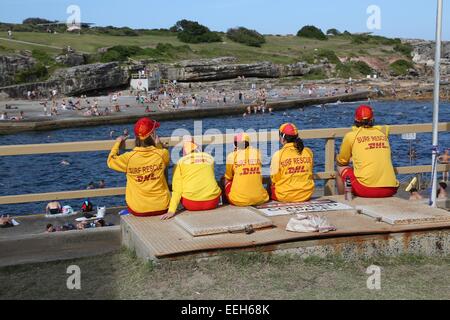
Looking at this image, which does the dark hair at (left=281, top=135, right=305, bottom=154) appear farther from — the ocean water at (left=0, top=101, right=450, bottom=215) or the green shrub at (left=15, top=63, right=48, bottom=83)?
the green shrub at (left=15, top=63, right=48, bottom=83)

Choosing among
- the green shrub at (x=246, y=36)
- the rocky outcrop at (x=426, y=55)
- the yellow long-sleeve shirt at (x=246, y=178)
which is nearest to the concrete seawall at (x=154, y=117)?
the yellow long-sleeve shirt at (x=246, y=178)

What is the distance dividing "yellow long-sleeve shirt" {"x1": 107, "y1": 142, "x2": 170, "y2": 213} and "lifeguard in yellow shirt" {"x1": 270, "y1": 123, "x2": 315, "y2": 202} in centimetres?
156

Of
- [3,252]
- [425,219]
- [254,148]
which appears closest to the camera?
[425,219]

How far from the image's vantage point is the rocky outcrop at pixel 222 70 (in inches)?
3366

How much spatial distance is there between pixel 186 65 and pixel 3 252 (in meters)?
81.0

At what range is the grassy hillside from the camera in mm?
85881

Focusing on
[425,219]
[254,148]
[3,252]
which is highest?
[254,148]

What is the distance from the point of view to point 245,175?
750cm

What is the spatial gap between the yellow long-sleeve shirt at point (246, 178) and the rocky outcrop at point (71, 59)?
7160cm

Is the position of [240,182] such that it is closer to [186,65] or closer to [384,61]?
[186,65]

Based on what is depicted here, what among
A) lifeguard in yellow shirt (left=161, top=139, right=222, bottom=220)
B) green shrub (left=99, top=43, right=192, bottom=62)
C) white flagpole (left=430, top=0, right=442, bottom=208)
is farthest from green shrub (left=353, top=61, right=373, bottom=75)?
lifeguard in yellow shirt (left=161, top=139, right=222, bottom=220)
